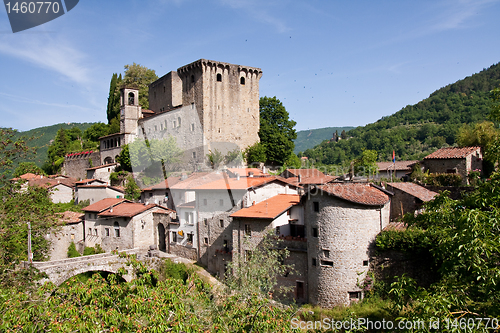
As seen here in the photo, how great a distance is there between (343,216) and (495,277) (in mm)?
10033

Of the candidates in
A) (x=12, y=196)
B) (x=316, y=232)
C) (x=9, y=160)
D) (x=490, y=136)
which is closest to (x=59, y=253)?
(x=12, y=196)

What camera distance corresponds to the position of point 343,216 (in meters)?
19.2

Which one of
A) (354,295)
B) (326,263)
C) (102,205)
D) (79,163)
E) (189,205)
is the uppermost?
(79,163)

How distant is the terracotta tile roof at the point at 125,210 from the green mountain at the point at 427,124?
6718 cm

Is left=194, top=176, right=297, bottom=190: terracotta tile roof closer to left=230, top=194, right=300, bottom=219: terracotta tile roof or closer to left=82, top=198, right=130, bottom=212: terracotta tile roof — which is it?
left=230, top=194, right=300, bottom=219: terracotta tile roof

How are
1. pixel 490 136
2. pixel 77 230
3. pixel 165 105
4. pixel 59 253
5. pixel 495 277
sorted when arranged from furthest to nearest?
pixel 165 105 → pixel 77 230 → pixel 59 253 → pixel 490 136 → pixel 495 277

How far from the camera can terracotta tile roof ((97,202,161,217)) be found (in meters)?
A: 31.9

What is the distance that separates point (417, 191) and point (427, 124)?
91502mm

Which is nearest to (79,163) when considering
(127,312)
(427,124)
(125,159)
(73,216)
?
(125,159)

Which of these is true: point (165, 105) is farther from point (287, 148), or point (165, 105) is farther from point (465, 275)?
point (465, 275)

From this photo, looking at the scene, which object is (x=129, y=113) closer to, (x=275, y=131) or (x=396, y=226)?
(x=275, y=131)

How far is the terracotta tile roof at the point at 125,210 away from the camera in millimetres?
31891

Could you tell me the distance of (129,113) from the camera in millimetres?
52344

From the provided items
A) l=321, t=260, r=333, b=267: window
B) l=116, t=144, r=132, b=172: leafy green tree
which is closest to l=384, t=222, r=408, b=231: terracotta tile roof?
l=321, t=260, r=333, b=267: window
